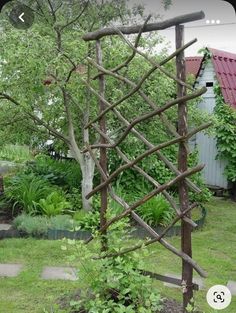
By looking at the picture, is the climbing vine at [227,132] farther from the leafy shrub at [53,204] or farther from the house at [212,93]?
the leafy shrub at [53,204]

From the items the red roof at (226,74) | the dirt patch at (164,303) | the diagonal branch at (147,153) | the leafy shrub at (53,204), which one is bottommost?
the dirt patch at (164,303)

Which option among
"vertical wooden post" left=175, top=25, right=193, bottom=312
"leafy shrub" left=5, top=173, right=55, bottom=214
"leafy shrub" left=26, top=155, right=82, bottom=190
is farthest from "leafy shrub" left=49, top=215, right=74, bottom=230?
"vertical wooden post" left=175, top=25, right=193, bottom=312

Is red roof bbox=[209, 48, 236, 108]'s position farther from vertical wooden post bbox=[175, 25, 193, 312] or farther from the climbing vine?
vertical wooden post bbox=[175, 25, 193, 312]

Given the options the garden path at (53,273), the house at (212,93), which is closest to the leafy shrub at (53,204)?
the garden path at (53,273)

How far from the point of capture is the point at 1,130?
221 inches

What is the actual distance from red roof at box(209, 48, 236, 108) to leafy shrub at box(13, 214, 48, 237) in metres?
3.77

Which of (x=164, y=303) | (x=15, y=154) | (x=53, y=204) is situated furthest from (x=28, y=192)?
(x=15, y=154)

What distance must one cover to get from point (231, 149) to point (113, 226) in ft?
15.6

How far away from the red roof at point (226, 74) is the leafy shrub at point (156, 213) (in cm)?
268

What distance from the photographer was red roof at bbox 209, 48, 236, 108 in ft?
23.7

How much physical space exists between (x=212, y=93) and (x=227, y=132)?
826 millimetres

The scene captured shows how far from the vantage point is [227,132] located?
23.2 ft

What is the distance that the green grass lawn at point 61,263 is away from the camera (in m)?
3.17

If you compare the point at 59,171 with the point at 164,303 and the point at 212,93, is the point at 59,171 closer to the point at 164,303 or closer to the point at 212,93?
the point at 212,93
